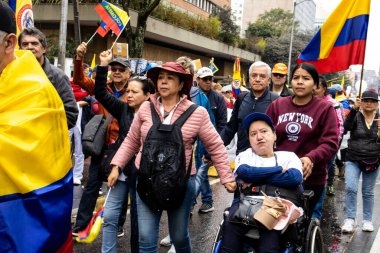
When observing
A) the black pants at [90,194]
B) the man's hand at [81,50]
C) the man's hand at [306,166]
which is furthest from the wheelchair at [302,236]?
the man's hand at [81,50]

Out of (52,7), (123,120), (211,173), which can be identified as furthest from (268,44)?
(123,120)

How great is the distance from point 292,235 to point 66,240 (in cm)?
203

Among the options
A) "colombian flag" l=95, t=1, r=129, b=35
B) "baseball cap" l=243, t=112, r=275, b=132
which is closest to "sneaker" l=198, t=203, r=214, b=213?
"baseball cap" l=243, t=112, r=275, b=132

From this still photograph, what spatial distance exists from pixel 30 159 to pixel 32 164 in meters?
0.02

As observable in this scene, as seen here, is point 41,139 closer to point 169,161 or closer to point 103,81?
point 169,161

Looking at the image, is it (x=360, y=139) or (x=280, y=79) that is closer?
(x=280, y=79)

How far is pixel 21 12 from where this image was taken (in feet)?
19.9

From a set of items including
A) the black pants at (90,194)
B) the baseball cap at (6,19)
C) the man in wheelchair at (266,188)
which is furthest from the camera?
the black pants at (90,194)

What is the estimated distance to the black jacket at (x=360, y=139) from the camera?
6.32 m

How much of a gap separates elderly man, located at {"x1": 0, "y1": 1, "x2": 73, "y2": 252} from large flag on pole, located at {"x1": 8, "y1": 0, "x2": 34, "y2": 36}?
4.46 metres

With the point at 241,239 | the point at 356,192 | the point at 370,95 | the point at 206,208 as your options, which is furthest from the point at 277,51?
the point at 241,239

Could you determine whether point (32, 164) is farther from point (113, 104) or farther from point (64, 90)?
point (113, 104)

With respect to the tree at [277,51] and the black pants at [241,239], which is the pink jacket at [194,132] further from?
the tree at [277,51]

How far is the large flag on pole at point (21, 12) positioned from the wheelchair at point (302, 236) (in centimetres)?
402
